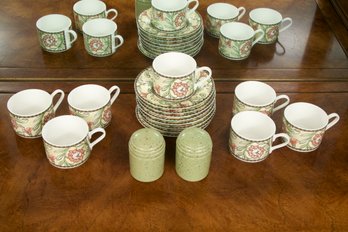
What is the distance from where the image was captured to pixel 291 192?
0.90m

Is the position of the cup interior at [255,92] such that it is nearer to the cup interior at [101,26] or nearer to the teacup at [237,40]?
the teacup at [237,40]

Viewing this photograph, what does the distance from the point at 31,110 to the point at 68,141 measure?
0.45ft

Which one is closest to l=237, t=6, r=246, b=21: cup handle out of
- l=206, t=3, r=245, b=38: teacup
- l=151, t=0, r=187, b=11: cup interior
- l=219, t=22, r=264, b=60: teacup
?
l=206, t=3, r=245, b=38: teacup

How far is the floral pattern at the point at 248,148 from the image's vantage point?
0.92 m

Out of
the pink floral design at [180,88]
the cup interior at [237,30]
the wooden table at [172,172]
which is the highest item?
the pink floral design at [180,88]

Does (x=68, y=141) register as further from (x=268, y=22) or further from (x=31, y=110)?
(x=268, y=22)

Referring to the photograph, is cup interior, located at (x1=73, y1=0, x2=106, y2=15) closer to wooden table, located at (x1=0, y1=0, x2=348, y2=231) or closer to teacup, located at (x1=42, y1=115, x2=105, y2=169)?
wooden table, located at (x1=0, y1=0, x2=348, y2=231)

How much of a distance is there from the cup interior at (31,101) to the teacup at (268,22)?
23.8 inches

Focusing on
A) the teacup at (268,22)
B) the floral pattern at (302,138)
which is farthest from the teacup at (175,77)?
the teacup at (268,22)

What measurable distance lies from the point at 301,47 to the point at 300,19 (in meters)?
0.17

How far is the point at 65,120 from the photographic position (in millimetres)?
959

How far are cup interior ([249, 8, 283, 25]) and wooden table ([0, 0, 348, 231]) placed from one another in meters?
0.12

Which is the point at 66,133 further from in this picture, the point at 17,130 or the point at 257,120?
the point at 257,120

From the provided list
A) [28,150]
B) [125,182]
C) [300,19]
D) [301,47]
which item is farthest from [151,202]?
[300,19]
